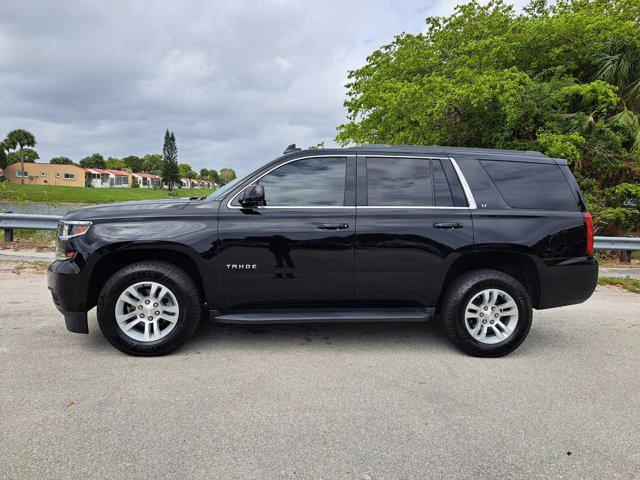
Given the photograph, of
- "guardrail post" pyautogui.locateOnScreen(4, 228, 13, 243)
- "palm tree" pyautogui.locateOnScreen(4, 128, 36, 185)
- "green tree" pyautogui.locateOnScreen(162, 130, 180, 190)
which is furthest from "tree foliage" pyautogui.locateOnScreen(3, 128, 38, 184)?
"guardrail post" pyautogui.locateOnScreen(4, 228, 13, 243)

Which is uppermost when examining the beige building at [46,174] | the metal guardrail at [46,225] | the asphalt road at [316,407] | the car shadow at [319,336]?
the beige building at [46,174]

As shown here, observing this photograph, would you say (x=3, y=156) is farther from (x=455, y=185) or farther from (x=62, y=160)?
(x=455, y=185)

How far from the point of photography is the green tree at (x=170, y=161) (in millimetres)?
109812

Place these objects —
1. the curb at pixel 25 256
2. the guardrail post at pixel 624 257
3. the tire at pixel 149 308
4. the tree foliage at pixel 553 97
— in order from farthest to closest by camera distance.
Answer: the tree foliage at pixel 553 97 < the guardrail post at pixel 624 257 < the curb at pixel 25 256 < the tire at pixel 149 308

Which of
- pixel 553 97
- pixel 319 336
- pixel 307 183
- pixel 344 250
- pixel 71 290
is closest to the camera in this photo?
pixel 71 290

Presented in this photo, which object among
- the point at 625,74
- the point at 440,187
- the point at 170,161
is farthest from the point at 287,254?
the point at 170,161

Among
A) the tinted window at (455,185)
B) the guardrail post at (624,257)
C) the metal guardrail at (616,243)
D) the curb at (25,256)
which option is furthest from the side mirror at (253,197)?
the guardrail post at (624,257)

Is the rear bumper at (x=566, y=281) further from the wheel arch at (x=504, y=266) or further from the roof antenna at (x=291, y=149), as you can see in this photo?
the roof antenna at (x=291, y=149)

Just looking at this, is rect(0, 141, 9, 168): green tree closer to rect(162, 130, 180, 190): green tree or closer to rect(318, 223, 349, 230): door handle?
rect(162, 130, 180, 190): green tree

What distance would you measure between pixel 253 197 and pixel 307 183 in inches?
21.4

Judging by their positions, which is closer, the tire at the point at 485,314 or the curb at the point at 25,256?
the tire at the point at 485,314

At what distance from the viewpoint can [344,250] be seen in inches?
145

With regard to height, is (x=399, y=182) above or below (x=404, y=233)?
above

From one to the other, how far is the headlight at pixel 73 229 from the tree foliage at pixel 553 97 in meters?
10.4
